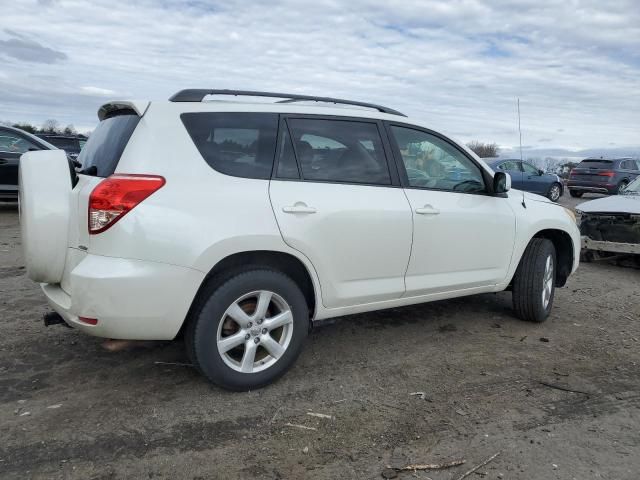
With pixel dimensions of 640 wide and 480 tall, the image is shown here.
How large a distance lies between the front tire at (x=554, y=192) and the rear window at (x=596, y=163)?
119 cm

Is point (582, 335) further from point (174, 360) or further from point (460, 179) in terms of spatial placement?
point (174, 360)

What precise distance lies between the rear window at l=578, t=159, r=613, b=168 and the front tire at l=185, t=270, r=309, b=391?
20027mm

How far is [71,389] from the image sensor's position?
343 cm

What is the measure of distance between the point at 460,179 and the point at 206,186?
2233 mm

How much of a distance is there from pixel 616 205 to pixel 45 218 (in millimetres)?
7485

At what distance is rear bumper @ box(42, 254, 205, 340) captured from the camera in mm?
2961

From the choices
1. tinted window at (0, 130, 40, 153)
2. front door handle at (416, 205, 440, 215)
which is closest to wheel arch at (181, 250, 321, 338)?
front door handle at (416, 205, 440, 215)

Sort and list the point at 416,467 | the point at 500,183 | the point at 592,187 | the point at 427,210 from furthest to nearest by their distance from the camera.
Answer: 1. the point at 592,187
2. the point at 500,183
3. the point at 427,210
4. the point at 416,467

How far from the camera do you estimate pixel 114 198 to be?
2982 millimetres

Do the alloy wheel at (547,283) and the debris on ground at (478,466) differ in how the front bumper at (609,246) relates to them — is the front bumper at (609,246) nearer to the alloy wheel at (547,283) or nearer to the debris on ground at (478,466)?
the alloy wheel at (547,283)

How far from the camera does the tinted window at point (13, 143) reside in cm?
1060

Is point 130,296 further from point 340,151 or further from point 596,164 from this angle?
point 596,164

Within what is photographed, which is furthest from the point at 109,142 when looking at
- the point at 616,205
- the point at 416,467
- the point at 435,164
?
the point at 616,205

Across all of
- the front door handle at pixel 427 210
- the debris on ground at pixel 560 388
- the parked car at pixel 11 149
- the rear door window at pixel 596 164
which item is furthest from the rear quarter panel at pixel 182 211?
the rear door window at pixel 596 164
